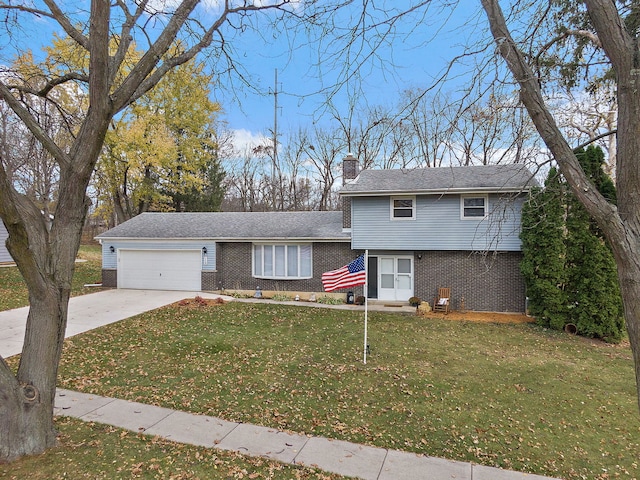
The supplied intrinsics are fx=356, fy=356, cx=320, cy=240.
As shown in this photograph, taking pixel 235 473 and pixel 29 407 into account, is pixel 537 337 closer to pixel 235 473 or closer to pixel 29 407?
pixel 235 473

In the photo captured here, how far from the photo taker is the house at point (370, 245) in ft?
44.6

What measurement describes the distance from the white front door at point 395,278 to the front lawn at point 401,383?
3548 millimetres

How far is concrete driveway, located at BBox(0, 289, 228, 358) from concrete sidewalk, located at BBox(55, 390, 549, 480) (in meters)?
4.44

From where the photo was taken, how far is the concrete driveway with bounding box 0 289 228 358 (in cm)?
907

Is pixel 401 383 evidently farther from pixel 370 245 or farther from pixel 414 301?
pixel 370 245

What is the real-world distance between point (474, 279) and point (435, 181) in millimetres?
4147

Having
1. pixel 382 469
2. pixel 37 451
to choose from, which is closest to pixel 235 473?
pixel 382 469

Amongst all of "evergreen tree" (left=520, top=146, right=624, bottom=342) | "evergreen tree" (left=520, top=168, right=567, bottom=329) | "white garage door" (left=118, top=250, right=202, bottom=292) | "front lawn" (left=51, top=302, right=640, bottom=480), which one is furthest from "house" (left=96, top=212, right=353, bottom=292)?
"evergreen tree" (left=520, top=146, right=624, bottom=342)

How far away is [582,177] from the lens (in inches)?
112

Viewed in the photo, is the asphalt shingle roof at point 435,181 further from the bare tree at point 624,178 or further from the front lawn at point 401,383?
the bare tree at point 624,178

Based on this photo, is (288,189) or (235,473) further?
(288,189)

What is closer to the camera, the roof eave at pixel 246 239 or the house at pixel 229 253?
the roof eave at pixel 246 239

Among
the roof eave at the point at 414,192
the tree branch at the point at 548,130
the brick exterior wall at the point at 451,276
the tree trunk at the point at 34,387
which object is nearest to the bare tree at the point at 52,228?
the tree trunk at the point at 34,387

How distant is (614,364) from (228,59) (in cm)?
1074
